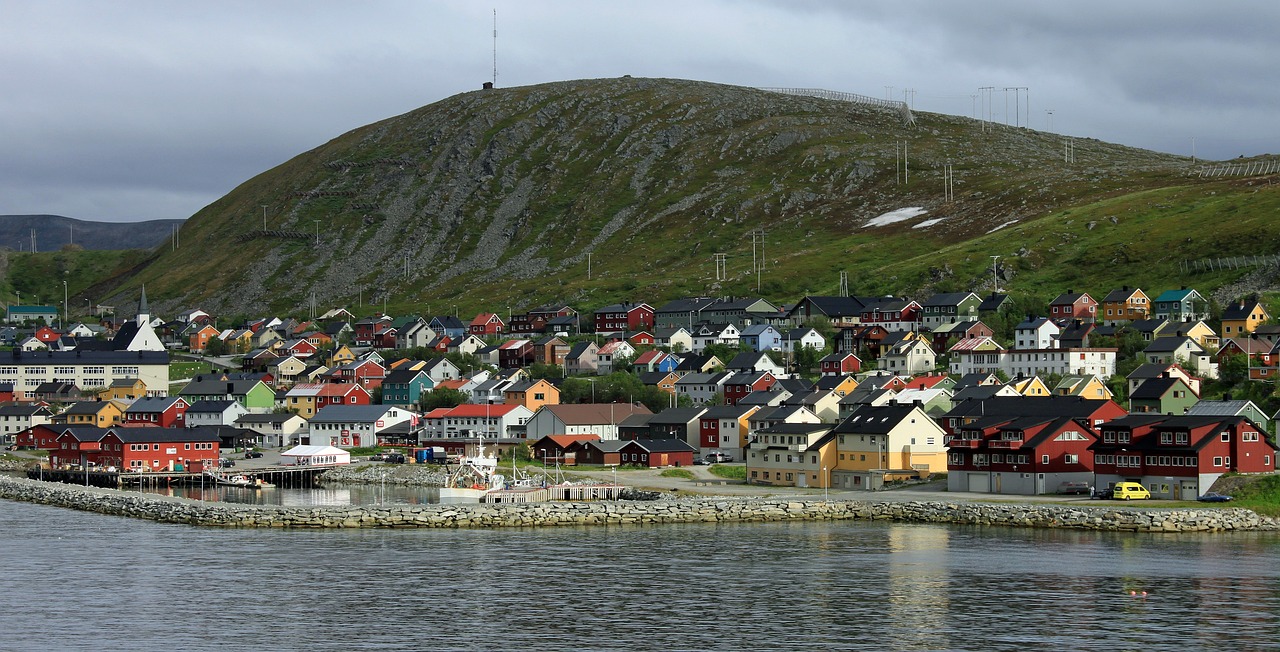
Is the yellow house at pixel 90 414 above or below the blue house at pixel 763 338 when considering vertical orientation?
below

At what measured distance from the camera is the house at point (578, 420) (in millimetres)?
86125

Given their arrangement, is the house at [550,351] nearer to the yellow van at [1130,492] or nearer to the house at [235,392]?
the house at [235,392]

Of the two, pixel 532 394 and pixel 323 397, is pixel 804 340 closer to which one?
pixel 532 394

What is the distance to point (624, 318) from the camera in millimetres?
140000

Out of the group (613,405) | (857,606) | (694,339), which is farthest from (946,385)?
(857,606)

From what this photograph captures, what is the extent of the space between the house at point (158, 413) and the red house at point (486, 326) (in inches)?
1740

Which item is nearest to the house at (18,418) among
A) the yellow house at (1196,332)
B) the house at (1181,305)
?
the yellow house at (1196,332)

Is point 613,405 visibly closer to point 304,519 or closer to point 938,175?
point 304,519

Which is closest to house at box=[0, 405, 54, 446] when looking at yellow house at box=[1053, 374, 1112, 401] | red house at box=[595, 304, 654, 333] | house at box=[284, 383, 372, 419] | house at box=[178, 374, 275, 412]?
house at box=[178, 374, 275, 412]

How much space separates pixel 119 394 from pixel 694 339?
4798cm

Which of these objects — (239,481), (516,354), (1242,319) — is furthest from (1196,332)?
(239,481)

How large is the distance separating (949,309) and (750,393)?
32.5 meters

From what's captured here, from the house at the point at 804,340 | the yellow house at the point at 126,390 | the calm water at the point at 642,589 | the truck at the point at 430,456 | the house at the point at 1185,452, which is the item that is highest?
the house at the point at 804,340

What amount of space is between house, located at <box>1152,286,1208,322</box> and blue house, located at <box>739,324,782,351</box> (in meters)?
29.1
